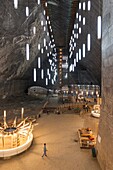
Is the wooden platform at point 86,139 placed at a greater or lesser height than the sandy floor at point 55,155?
greater

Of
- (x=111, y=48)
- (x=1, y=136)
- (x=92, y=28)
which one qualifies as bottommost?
(x=1, y=136)

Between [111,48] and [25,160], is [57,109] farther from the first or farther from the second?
[111,48]

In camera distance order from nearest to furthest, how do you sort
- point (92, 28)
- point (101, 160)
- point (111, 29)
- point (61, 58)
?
point (111, 29) → point (101, 160) → point (92, 28) → point (61, 58)

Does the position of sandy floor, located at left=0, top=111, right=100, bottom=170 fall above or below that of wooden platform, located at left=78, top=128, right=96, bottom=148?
below

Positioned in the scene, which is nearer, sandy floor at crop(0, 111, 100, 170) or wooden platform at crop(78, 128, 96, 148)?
sandy floor at crop(0, 111, 100, 170)

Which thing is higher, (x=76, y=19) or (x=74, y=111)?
(x=76, y=19)

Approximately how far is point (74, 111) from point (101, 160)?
11.4m

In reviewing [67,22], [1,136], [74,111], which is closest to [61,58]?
[67,22]

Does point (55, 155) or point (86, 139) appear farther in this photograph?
point (86, 139)

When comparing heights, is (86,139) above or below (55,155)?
above

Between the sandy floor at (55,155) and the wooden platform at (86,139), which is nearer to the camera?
the sandy floor at (55,155)

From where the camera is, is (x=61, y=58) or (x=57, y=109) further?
(x=61, y=58)

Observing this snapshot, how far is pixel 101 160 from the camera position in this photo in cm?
668

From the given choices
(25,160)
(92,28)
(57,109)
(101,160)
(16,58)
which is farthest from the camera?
(57,109)
